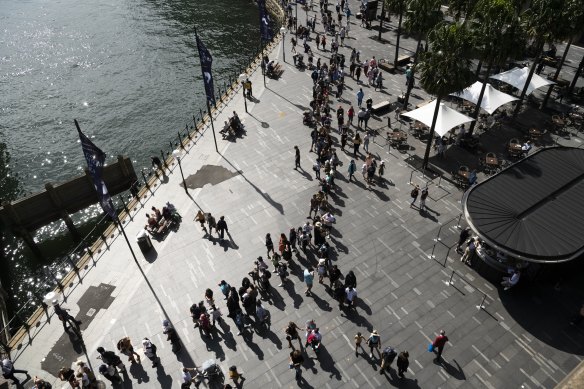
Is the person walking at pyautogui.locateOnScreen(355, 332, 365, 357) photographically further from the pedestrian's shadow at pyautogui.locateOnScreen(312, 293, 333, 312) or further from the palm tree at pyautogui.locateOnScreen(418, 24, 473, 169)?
the palm tree at pyautogui.locateOnScreen(418, 24, 473, 169)

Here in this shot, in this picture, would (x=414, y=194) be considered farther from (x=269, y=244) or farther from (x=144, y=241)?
(x=144, y=241)

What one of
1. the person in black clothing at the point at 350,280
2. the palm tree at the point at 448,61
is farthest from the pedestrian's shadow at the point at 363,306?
the palm tree at the point at 448,61

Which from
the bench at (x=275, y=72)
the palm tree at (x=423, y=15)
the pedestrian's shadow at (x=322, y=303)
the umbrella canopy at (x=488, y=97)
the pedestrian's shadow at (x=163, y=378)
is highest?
the palm tree at (x=423, y=15)

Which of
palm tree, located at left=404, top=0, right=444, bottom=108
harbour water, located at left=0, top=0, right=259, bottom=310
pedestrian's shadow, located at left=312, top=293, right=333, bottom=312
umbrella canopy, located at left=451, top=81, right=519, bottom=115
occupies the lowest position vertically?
harbour water, located at left=0, top=0, right=259, bottom=310

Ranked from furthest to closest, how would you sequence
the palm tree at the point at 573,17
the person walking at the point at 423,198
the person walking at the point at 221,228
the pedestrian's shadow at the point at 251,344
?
the palm tree at the point at 573,17, the person walking at the point at 423,198, the person walking at the point at 221,228, the pedestrian's shadow at the point at 251,344

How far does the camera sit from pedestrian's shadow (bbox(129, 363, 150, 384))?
61.8 feet

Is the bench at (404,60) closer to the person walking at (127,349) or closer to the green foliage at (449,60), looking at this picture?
the green foliage at (449,60)

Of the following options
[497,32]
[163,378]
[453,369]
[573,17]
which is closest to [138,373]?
[163,378]

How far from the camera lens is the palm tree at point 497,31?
27.4m

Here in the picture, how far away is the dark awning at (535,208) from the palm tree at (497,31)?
7.81 metres

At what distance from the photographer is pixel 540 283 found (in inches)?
869

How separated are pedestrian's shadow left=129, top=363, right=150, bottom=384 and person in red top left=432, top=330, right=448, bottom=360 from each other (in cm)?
1315

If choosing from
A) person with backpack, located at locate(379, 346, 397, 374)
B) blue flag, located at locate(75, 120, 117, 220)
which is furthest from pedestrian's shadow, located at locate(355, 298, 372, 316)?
blue flag, located at locate(75, 120, 117, 220)

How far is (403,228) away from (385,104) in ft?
51.3
